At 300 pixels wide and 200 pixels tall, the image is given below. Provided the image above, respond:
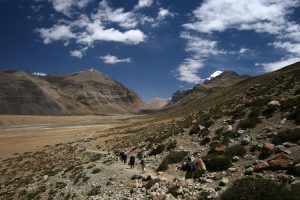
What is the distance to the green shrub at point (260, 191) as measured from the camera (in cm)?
1578

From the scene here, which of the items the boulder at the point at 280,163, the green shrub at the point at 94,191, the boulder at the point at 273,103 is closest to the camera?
the boulder at the point at 280,163

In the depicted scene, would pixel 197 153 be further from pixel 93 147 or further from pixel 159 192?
pixel 93 147

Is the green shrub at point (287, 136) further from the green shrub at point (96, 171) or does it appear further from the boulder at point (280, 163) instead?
the green shrub at point (96, 171)

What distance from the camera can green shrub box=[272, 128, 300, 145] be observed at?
2347 centimetres

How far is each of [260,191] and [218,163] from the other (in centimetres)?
736

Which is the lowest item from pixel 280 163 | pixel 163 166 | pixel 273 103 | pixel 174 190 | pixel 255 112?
pixel 174 190

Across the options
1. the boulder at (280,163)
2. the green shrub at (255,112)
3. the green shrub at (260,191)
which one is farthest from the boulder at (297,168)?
the green shrub at (255,112)

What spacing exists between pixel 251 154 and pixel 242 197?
831cm

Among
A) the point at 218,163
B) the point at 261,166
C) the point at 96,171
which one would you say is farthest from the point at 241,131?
the point at 96,171

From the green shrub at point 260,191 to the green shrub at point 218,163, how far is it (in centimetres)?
541

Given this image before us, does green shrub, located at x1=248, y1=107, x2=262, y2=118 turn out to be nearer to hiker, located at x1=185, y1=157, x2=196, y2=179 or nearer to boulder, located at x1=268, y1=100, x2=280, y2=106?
boulder, located at x1=268, y1=100, x2=280, y2=106

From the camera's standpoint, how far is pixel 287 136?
23.8 metres

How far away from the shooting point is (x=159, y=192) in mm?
22312

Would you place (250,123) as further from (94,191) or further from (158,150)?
(94,191)
